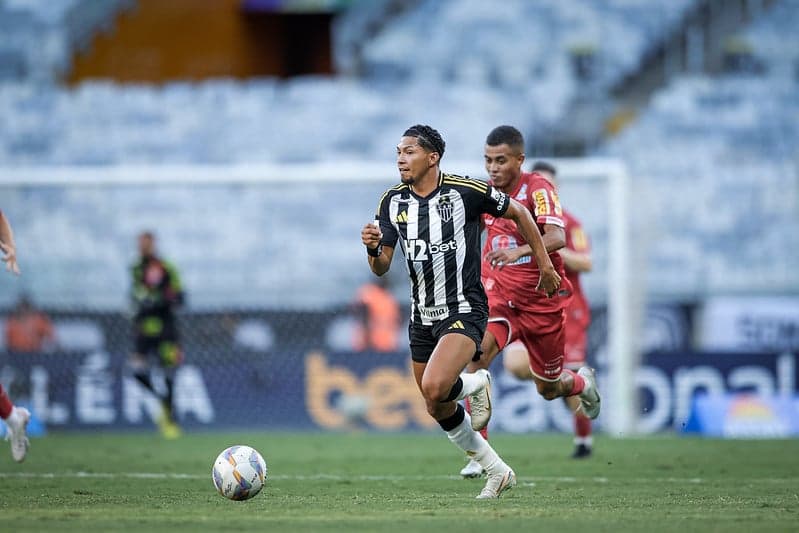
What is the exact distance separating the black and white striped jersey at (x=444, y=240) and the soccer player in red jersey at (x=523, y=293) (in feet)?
2.96

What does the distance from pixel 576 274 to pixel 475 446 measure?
11.3 feet

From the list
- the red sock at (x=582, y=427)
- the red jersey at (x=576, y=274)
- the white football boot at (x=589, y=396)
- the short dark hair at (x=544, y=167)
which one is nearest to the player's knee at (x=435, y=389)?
the white football boot at (x=589, y=396)

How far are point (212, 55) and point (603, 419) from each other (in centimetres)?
1554

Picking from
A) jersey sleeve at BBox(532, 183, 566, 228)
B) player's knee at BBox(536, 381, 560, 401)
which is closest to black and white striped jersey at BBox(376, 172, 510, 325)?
jersey sleeve at BBox(532, 183, 566, 228)

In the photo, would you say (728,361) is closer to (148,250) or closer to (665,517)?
(148,250)

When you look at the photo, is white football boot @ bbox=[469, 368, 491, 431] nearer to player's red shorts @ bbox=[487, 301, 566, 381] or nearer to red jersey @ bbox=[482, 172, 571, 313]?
player's red shorts @ bbox=[487, 301, 566, 381]

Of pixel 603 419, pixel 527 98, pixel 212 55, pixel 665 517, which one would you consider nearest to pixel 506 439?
pixel 603 419

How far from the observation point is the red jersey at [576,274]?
1082 cm

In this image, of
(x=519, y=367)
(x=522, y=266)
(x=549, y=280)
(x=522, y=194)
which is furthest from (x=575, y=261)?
(x=549, y=280)

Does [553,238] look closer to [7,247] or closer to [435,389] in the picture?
[435,389]

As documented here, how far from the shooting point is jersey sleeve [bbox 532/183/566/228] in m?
8.71

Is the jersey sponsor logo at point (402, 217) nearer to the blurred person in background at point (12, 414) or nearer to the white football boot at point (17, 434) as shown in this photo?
the blurred person in background at point (12, 414)

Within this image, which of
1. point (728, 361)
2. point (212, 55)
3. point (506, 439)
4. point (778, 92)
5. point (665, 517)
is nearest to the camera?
point (665, 517)

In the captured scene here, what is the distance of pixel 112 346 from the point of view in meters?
16.7
